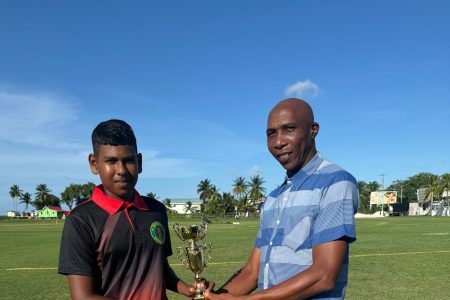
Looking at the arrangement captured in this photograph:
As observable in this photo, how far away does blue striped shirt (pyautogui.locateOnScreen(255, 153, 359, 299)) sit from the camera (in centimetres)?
239

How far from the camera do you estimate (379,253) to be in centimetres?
1554

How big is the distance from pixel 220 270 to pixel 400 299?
15.4ft

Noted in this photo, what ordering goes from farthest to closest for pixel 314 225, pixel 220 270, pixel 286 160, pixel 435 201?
pixel 435 201 < pixel 220 270 < pixel 286 160 < pixel 314 225

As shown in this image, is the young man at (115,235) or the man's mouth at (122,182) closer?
the young man at (115,235)

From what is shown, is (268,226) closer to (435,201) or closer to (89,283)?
(89,283)

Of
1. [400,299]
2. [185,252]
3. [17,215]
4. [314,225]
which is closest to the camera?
[314,225]

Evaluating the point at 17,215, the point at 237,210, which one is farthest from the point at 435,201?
the point at 17,215

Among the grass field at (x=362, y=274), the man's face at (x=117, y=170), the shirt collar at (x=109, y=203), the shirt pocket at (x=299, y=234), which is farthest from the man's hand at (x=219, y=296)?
the grass field at (x=362, y=274)

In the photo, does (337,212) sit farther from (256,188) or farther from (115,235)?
(256,188)

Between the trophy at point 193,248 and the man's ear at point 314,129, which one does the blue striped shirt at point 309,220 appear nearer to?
the man's ear at point 314,129

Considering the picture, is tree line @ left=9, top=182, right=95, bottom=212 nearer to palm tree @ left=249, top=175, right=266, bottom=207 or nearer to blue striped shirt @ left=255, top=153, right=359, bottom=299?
palm tree @ left=249, top=175, right=266, bottom=207

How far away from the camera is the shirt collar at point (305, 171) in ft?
8.61

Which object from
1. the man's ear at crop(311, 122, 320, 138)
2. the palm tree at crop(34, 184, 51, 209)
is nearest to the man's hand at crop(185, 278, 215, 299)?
the man's ear at crop(311, 122, 320, 138)

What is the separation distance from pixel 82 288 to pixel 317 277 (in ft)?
3.95
